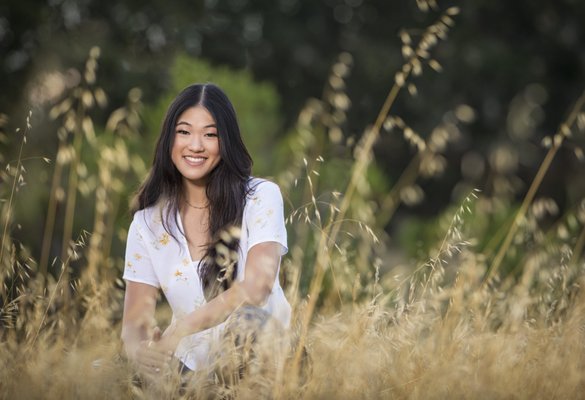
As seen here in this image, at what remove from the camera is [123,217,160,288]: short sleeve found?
2539 mm

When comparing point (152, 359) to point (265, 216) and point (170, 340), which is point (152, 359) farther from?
point (265, 216)

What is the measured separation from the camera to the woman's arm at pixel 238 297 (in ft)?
6.88

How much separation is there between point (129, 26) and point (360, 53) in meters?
6.48

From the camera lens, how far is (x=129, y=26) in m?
9.90

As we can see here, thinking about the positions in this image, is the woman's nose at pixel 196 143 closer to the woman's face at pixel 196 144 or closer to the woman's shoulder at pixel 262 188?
the woman's face at pixel 196 144

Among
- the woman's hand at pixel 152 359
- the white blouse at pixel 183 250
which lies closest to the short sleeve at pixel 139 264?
the white blouse at pixel 183 250

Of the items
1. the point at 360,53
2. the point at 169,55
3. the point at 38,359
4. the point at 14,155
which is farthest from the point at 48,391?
the point at 360,53

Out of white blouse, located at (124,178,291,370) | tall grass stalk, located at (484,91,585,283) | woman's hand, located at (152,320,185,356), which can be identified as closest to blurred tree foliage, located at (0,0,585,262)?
white blouse, located at (124,178,291,370)

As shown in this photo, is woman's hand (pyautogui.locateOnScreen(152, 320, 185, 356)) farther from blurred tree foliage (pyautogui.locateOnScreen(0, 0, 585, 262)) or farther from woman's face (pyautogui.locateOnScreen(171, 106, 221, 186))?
blurred tree foliage (pyautogui.locateOnScreen(0, 0, 585, 262))

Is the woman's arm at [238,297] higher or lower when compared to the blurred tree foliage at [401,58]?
lower

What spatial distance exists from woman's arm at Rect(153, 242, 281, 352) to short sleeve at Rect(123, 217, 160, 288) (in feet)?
1.23

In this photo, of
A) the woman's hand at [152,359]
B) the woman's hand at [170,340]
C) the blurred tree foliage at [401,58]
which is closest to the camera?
the woman's hand at [170,340]

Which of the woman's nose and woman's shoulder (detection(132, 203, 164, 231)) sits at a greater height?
the woman's nose

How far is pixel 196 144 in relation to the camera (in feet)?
8.13
